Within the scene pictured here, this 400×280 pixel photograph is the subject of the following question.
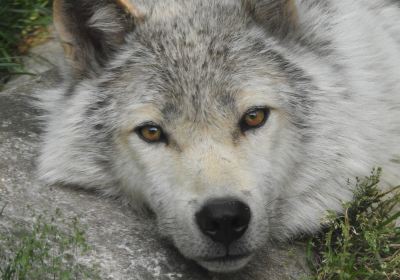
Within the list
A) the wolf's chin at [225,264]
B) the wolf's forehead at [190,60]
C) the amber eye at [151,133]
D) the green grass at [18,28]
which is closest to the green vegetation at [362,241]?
the wolf's chin at [225,264]

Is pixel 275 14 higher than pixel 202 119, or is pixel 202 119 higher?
pixel 275 14

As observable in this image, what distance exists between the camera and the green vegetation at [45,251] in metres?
3.85

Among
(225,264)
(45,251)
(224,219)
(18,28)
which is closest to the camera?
(224,219)

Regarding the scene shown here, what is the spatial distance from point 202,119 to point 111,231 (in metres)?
0.84

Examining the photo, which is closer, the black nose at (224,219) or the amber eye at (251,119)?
the black nose at (224,219)

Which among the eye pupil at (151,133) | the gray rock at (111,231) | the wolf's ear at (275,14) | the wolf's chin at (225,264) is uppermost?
the wolf's ear at (275,14)

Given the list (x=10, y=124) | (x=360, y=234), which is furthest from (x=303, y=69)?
(x=10, y=124)

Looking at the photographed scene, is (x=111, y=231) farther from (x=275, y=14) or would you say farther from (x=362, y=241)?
(x=275, y=14)

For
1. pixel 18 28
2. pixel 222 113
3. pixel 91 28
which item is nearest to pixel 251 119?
pixel 222 113

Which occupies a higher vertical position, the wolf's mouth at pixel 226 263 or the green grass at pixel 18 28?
the wolf's mouth at pixel 226 263

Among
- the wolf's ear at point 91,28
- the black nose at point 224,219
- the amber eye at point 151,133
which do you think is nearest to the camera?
the black nose at point 224,219

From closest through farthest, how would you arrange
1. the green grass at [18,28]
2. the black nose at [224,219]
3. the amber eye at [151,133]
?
1. the black nose at [224,219]
2. the amber eye at [151,133]
3. the green grass at [18,28]

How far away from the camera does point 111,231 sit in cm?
441

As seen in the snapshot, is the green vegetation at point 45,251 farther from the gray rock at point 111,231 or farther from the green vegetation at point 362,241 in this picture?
the green vegetation at point 362,241
